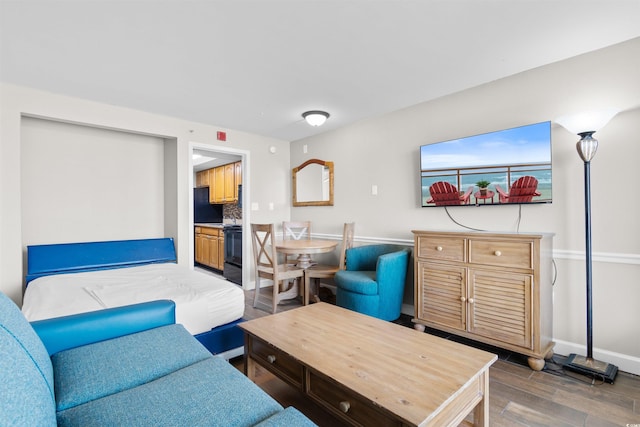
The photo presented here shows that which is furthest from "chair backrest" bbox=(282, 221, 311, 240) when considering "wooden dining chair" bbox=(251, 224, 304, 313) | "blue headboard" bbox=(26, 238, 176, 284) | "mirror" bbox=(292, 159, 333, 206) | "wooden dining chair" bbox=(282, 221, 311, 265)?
"blue headboard" bbox=(26, 238, 176, 284)

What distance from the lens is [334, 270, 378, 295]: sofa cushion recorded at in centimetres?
295

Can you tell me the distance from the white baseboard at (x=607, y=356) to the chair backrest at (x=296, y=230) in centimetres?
301

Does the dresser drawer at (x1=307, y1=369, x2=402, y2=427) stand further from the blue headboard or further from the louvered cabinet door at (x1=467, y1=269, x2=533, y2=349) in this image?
the blue headboard

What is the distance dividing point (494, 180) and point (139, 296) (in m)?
3.03

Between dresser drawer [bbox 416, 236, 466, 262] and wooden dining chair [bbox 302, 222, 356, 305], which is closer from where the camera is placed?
dresser drawer [bbox 416, 236, 466, 262]

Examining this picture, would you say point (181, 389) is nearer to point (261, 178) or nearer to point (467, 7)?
point (467, 7)

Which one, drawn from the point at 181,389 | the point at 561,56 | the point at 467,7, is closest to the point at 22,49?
the point at 181,389

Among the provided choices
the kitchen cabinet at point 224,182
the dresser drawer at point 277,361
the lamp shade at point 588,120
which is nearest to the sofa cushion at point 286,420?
the dresser drawer at point 277,361

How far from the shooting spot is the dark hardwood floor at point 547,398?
168cm

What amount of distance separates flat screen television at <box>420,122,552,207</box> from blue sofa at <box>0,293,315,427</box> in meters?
2.50

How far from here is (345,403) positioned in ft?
4.19

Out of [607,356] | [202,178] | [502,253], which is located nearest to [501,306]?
[502,253]

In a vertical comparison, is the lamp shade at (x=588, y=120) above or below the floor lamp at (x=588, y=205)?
above

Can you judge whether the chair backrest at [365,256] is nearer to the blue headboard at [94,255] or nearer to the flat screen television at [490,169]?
the flat screen television at [490,169]
